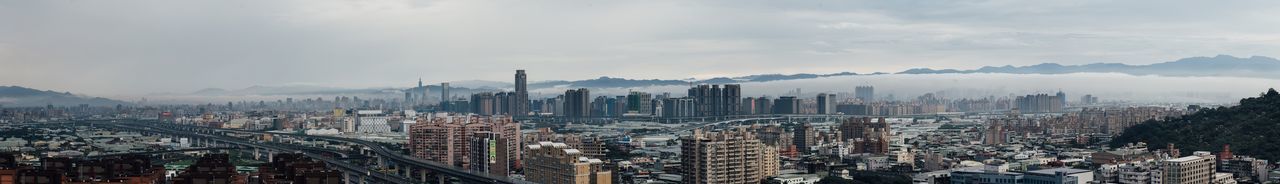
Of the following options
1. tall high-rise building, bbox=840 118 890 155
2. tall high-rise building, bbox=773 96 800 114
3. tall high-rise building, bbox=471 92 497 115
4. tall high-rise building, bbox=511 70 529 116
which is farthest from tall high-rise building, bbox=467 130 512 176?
tall high-rise building, bbox=773 96 800 114

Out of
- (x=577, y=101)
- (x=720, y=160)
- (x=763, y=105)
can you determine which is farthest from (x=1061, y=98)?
(x=720, y=160)

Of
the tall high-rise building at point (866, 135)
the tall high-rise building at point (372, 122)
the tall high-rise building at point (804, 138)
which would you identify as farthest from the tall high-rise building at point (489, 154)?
the tall high-rise building at point (372, 122)

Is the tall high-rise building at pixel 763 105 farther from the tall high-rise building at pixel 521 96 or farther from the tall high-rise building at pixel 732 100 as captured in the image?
the tall high-rise building at pixel 521 96

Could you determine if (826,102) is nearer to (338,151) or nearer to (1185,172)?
(338,151)

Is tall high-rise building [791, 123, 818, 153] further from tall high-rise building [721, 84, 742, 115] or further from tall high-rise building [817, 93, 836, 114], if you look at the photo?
tall high-rise building [817, 93, 836, 114]

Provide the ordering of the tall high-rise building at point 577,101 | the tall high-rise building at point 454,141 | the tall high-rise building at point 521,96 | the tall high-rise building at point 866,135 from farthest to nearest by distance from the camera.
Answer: the tall high-rise building at point 577,101 < the tall high-rise building at point 521,96 < the tall high-rise building at point 866,135 < the tall high-rise building at point 454,141

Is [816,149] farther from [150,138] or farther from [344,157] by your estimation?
[150,138]
